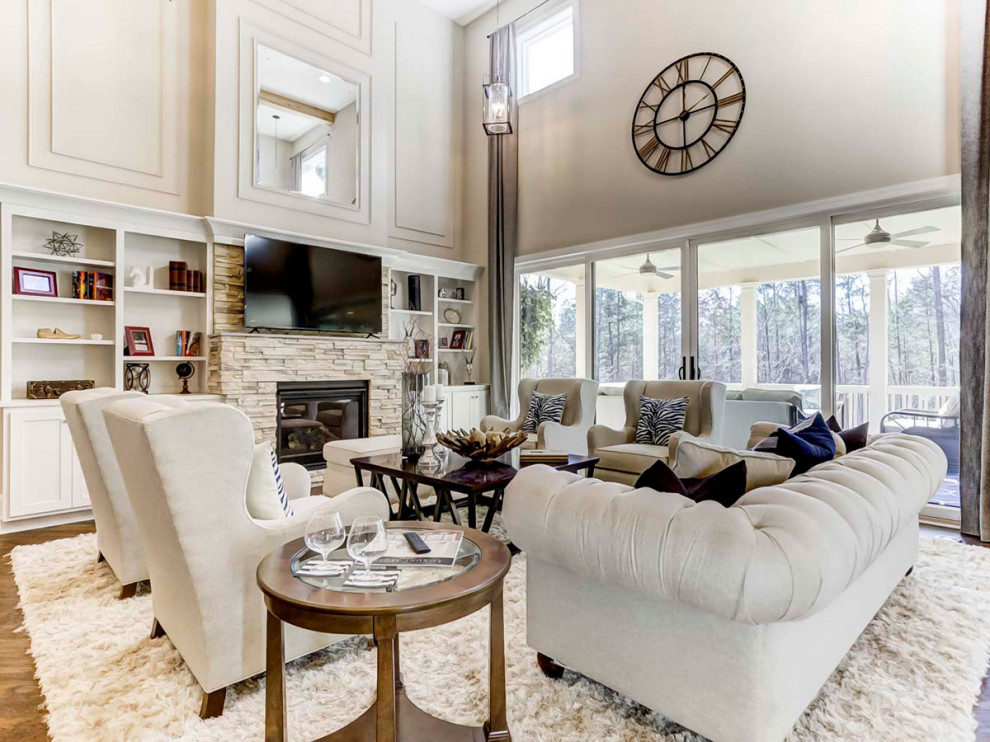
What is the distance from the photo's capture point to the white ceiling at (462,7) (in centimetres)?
649

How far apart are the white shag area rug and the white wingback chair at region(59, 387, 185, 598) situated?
0.16 meters

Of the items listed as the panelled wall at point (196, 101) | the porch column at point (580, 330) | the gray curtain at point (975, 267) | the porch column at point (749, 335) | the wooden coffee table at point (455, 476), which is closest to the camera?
the wooden coffee table at point (455, 476)

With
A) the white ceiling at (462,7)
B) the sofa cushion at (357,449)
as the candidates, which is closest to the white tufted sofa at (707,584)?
the sofa cushion at (357,449)

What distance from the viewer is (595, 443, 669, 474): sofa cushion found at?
3789 millimetres

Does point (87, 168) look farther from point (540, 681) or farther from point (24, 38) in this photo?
point (540, 681)

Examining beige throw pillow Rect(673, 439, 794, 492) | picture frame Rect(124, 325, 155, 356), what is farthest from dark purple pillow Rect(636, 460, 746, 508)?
picture frame Rect(124, 325, 155, 356)

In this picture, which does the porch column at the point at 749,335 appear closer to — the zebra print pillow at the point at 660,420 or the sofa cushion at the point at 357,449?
the zebra print pillow at the point at 660,420

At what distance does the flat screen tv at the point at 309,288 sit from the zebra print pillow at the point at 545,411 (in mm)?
1874

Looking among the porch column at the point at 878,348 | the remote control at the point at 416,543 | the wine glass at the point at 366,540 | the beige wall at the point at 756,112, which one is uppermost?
the beige wall at the point at 756,112

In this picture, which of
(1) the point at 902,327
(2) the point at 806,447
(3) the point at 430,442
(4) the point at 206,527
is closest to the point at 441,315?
(3) the point at 430,442

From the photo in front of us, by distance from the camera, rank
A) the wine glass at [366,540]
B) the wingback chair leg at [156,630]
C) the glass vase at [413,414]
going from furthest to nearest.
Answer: the glass vase at [413,414] < the wingback chair leg at [156,630] < the wine glass at [366,540]

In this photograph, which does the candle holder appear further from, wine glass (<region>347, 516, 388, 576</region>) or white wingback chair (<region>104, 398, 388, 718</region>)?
wine glass (<region>347, 516, 388, 576</region>)

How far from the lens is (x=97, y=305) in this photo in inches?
170

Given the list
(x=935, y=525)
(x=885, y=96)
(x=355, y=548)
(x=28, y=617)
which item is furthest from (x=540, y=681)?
(x=885, y=96)
